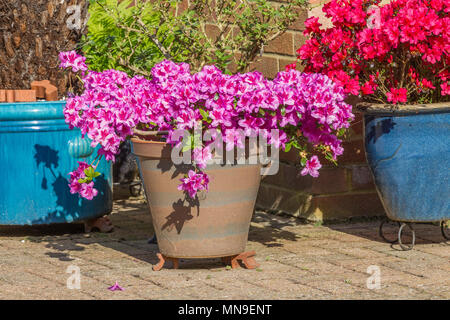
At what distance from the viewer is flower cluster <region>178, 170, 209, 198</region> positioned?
4.71 m

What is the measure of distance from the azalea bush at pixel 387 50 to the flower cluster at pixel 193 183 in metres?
1.11

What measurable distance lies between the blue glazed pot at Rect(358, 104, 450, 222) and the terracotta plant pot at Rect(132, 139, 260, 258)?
89 cm

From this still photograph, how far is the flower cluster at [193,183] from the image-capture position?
4711 millimetres

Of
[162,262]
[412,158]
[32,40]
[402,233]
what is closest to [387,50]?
[412,158]

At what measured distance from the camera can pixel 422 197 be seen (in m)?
5.52

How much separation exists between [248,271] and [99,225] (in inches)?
58.8

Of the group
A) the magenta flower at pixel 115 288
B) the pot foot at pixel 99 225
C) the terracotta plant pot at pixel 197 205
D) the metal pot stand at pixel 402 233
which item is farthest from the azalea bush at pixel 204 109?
the pot foot at pixel 99 225

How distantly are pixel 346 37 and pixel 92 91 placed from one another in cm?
153

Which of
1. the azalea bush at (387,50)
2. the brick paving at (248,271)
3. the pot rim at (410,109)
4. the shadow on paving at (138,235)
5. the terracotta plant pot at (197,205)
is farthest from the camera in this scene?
the shadow on paving at (138,235)

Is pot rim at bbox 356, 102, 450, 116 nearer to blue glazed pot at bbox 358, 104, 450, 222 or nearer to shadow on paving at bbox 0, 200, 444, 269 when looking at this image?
blue glazed pot at bbox 358, 104, 450, 222

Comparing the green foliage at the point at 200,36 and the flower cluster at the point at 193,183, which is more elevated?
the green foliage at the point at 200,36

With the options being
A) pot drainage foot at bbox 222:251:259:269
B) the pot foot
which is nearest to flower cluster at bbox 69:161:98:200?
pot drainage foot at bbox 222:251:259:269

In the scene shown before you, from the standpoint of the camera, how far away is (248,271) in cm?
Result: 505

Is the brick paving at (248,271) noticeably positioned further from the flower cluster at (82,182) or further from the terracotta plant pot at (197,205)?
the flower cluster at (82,182)
